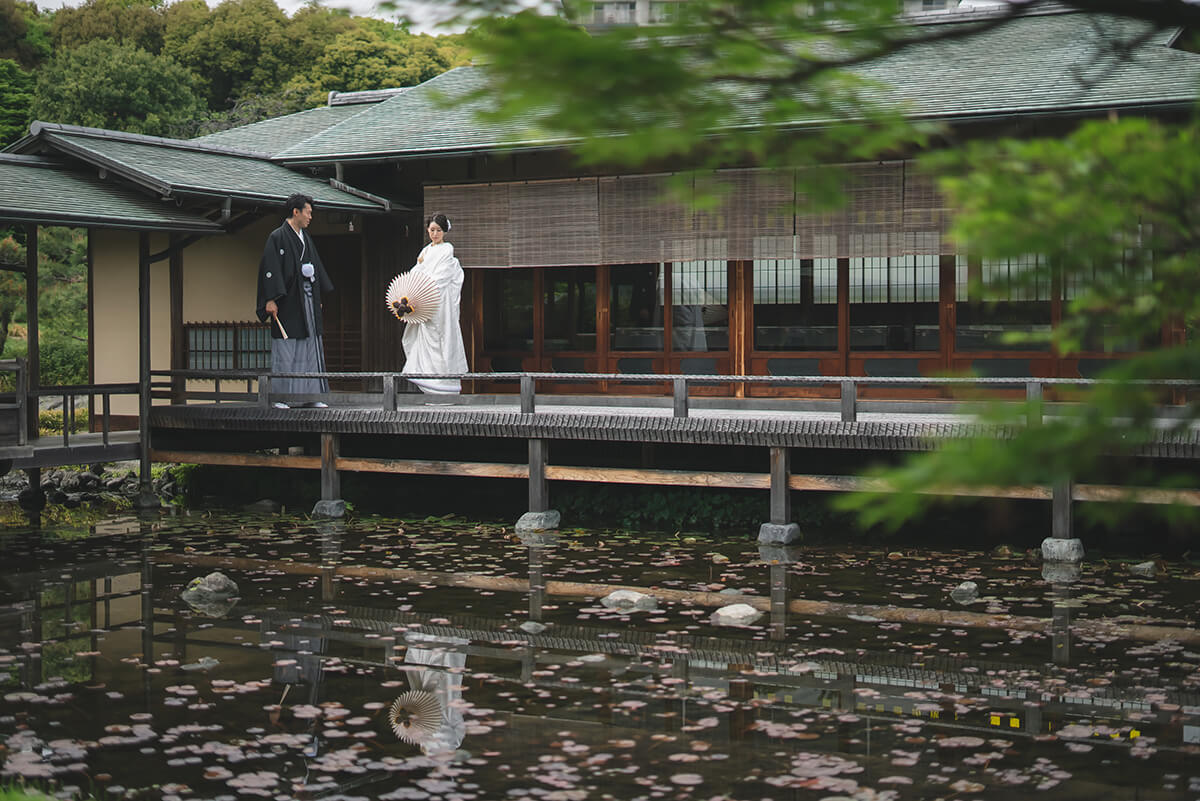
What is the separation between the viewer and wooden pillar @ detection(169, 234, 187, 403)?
16.2 m

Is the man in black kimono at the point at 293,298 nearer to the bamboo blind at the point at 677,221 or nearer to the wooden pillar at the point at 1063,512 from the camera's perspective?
the bamboo blind at the point at 677,221

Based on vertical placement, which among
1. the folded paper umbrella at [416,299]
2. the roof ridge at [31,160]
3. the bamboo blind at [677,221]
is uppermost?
the roof ridge at [31,160]

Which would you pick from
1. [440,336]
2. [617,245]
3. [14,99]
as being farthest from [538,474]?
[14,99]

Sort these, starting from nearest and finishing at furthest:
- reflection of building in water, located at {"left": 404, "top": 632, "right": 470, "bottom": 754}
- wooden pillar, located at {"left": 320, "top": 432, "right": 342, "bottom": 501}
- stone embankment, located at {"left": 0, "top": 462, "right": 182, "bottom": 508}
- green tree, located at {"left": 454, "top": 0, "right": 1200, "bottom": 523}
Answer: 1. green tree, located at {"left": 454, "top": 0, "right": 1200, "bottom": 523}
2. reflection of building in water, located at {"left": 404, "top": 632, "right": 470, "bottom": 754}
3. wooden pillar, located at {"left": 320, "top": 432, "right": 342, "bottom": 501}
4. stone embankment, located at {"left": 0, "top": 462, "right": 182, "bottom": 508}

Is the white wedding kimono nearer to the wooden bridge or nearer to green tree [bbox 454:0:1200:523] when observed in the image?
the wooden bridge

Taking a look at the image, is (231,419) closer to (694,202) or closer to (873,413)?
(873,413)

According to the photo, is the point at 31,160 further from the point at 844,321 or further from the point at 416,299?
the point at 844,321

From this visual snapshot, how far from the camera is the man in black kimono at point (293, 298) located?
15008mm

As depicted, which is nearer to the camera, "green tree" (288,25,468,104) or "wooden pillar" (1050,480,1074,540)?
"wooden pillar" (1050,480,1074,540)

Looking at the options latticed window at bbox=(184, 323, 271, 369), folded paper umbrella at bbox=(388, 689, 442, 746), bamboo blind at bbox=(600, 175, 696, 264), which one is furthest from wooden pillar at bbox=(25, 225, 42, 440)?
folded paper umbrella at bbox=(388, 689, 442, 746)

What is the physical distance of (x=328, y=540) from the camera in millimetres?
13070

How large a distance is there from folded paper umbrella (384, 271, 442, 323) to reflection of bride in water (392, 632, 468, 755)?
685cm

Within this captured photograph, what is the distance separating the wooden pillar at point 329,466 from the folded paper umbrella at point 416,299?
1.74 m

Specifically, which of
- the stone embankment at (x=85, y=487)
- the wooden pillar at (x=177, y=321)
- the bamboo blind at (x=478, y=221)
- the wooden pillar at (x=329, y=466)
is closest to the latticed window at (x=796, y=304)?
the bamboo blind at (x=478, y=221)
